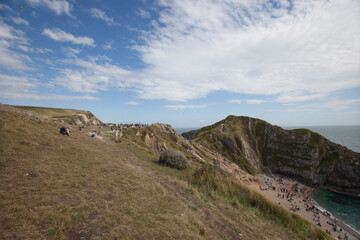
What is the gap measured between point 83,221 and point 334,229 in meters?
56.1

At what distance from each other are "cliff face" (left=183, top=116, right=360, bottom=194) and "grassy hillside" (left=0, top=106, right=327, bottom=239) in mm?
82415

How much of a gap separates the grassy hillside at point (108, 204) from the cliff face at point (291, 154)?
270ft

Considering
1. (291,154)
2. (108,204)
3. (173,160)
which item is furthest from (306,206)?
(108,204)

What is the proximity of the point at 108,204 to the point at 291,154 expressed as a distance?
112 metres

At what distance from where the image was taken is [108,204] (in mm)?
6891

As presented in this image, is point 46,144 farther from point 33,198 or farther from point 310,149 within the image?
point 310,149

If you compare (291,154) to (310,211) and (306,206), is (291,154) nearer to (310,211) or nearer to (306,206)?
(306,206)

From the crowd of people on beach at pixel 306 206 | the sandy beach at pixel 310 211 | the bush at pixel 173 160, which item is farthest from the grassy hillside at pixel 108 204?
the crowd of people on beach at pixel 306 206

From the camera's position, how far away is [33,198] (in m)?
6.02

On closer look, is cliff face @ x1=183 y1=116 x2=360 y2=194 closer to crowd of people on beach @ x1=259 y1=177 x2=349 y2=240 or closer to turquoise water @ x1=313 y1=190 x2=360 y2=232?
turquoise water @ x1=313 y1=190 x2=360 y2=232

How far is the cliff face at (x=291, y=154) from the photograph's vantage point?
7688 centimetres

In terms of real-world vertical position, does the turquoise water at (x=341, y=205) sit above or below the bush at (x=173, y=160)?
below

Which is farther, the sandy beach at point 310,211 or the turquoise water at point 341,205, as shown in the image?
the turquoise water at point 341,205

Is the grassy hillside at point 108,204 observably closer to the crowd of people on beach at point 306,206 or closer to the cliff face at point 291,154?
the crowd of people on beach at point 306,206
